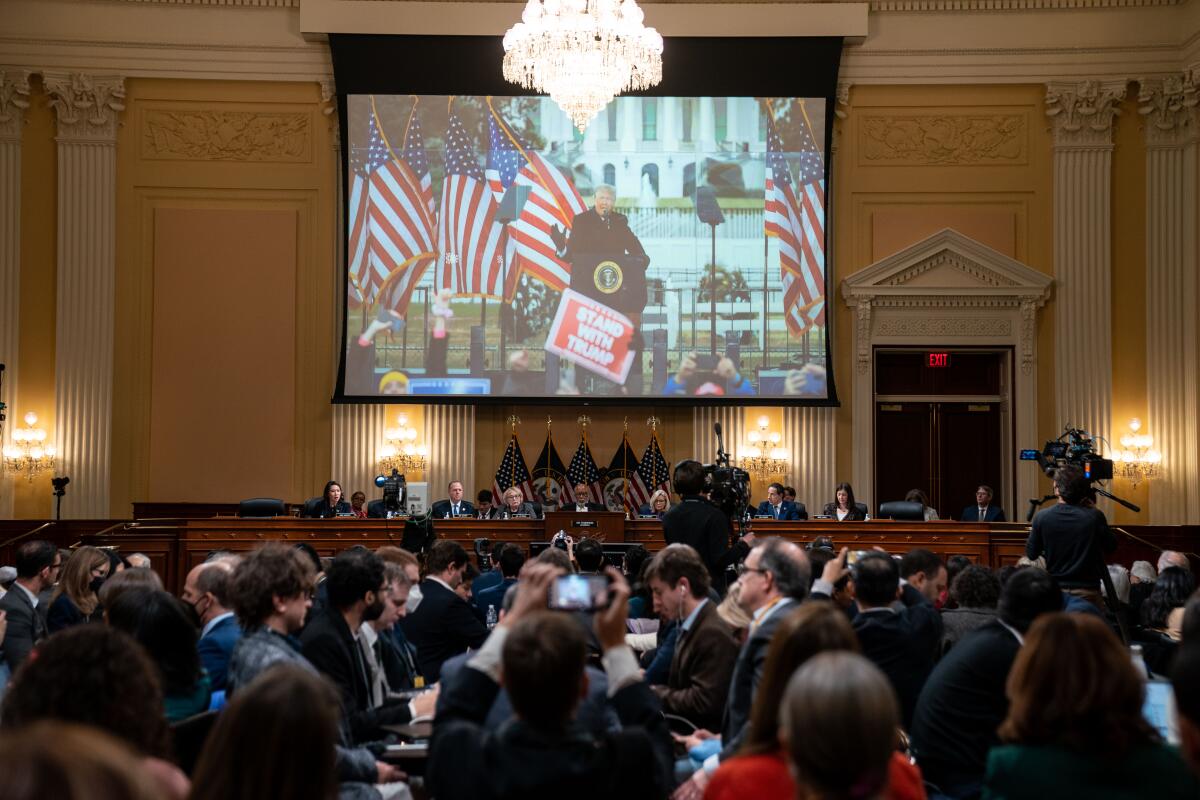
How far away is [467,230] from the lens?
15750 mm

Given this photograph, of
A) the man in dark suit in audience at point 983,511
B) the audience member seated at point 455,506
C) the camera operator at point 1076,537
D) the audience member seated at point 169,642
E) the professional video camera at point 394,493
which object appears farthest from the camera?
the man in dark suit in audience at point 983,511

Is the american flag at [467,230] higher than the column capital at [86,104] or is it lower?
lower

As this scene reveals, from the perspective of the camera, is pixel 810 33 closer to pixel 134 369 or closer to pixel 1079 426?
pixel 1079 426

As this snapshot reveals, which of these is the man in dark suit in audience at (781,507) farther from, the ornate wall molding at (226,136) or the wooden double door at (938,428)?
the ornate wall molding at (226,136)

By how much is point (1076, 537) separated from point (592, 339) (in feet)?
29.2

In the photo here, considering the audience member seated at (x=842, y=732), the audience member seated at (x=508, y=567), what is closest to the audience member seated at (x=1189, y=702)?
the audience member seated at (x=842, y=732)

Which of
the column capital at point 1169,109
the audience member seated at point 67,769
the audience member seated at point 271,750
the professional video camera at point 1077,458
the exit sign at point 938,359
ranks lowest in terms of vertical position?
the audience member seated at point 271,750

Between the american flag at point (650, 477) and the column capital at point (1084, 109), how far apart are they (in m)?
6.12

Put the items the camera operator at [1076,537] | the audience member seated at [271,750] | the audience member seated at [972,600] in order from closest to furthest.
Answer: the audience member seated at [271,750] → the audience member seated at [972,600] → the camera operator at [1076,537]

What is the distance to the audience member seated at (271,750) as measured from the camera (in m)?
2.21

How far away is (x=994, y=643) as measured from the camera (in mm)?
4043

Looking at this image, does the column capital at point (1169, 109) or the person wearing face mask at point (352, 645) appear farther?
the column capital at point (1169, 109)

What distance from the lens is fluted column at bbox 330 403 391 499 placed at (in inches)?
623

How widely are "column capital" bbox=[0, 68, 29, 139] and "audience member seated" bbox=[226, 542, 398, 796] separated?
13321mm
